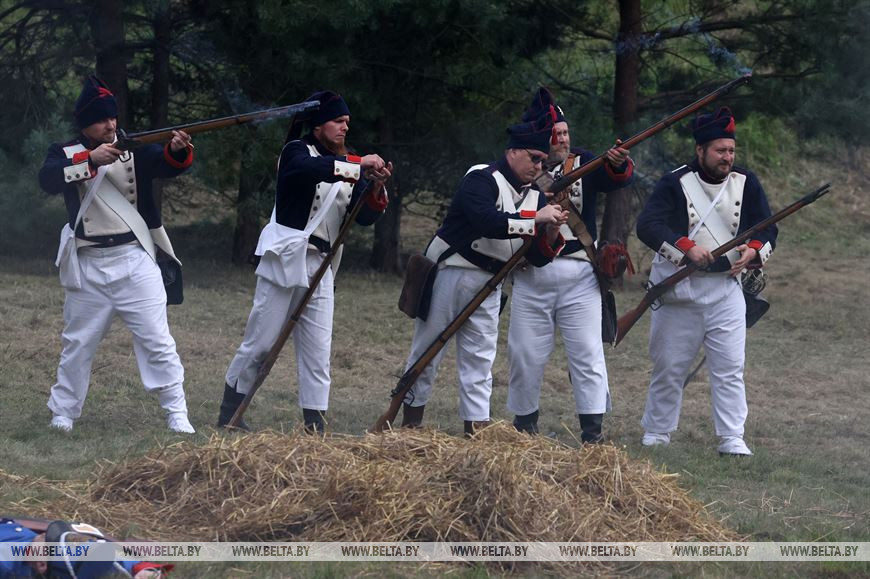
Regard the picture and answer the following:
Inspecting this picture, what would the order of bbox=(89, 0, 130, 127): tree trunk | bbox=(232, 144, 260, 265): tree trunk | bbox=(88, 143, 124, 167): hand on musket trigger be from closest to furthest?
bbox=(88, 143, 124, 167): hand on musket trigger
bbox=(89, 0, 130, 127): tree trunk
bbox=(232, 144, 260, 265): tree trunk

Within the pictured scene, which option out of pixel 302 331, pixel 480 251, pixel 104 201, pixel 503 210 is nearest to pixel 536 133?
pixel 503 210

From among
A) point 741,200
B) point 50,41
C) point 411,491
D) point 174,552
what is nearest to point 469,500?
point 411,491

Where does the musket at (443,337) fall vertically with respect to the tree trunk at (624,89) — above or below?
below

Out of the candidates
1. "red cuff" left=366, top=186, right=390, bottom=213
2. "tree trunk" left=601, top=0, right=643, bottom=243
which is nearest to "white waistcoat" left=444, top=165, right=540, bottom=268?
"red cuff" left=366, top=186, right=390, bottom=213

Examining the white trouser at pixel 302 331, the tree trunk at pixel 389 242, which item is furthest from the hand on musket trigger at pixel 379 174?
the tree trunk at pixel 389 242

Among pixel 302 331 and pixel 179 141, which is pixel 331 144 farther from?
pixel 302 331

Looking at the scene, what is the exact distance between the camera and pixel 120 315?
22.4ft

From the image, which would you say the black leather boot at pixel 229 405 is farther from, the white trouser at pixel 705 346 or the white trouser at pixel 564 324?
the white trouser at pixel 705 346

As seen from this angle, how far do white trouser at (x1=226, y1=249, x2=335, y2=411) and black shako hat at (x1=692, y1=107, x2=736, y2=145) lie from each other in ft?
7.39

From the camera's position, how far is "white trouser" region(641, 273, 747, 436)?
6.99m

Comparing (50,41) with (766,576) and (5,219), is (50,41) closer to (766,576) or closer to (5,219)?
(5,219)

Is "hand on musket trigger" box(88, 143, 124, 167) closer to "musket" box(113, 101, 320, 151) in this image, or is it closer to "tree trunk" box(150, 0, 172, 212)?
"musket" box(113, 101, 320, 151)

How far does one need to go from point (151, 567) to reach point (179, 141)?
2.93 m

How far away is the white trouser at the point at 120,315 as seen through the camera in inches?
265
